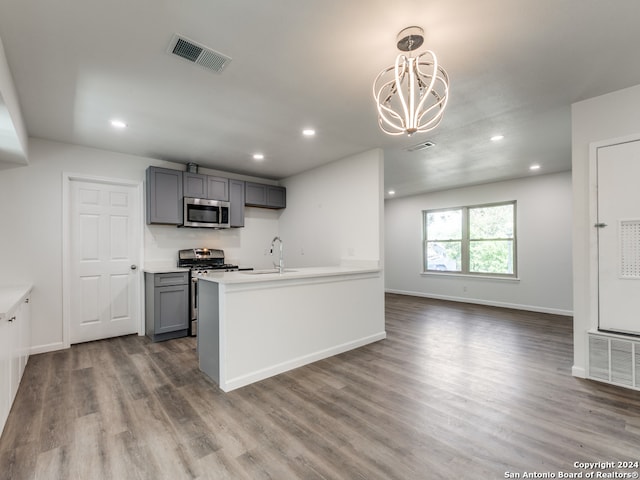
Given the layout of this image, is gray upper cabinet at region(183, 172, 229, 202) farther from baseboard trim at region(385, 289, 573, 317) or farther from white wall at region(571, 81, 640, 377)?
baseboard trim at region(385, 289, 573, 317)

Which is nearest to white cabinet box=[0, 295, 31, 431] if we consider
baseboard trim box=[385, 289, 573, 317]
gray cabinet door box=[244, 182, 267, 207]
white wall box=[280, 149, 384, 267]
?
gray cabinet door box=[244, 182, 267, 207]

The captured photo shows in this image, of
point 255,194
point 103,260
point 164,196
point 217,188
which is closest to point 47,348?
point 103,260

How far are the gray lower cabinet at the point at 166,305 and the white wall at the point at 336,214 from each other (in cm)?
199

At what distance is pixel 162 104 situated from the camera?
2.85 meters

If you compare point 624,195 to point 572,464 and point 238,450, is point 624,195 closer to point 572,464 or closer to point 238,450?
point 572,464

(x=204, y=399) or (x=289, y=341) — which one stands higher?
(x=289, y=341)

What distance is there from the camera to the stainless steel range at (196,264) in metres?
4.30

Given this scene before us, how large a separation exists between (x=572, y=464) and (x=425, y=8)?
2.69m

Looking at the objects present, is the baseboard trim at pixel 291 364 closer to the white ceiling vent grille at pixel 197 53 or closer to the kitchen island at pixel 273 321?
the kitchen island at pixel 273 321

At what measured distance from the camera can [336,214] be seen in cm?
470

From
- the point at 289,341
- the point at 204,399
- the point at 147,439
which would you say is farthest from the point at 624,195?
the point at 147,439

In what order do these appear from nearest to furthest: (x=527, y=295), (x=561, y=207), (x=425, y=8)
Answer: (x=425, y=8)
(x=561, y=207)
(x=527, y=295)

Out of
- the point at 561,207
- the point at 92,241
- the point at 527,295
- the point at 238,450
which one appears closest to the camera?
the point at 238,450

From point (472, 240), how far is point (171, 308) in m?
6.07
